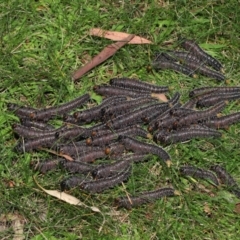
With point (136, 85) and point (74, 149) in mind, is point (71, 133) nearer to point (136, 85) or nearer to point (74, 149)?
point (74, 149)

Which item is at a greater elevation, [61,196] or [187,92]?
[187,92]

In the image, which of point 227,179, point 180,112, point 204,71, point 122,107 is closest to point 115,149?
point 122,107

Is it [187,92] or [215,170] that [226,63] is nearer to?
[187,92]

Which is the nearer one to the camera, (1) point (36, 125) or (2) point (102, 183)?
(2) point (102, 183)

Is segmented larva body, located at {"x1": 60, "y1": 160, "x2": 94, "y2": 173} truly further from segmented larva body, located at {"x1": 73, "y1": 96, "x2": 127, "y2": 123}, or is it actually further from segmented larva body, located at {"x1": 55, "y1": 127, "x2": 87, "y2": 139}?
segmented larva body, located at {"x1": 73, "y1": 96, "x2": 127, "y2": 123}

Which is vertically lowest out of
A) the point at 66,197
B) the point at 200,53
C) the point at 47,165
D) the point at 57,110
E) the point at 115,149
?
the point at 66,197

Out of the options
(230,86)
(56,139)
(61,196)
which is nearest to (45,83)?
(56,139)

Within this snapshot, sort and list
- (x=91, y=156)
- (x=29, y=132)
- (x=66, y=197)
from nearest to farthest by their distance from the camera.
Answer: (x=66, y=197), (x=91, y=156), (x=29, y=132)

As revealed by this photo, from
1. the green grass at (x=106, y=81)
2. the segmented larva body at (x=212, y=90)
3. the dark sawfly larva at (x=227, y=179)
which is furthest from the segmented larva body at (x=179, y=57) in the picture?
the dark sawfly larva at (x=227, y=179)
